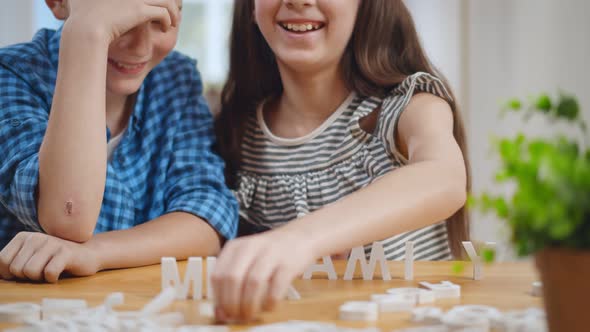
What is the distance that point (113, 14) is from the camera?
1229mm

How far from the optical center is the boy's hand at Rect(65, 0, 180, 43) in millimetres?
1212

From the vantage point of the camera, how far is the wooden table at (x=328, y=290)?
78 centimetres

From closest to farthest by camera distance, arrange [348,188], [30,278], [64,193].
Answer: [30,278] < [64,193] < [348,188]

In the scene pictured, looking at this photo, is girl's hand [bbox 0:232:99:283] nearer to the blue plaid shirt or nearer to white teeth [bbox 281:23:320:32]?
the blue plaid shirt

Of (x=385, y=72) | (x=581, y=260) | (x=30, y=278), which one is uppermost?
(x=385, y=72)

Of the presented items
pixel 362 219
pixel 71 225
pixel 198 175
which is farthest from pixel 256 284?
pixel 198 175

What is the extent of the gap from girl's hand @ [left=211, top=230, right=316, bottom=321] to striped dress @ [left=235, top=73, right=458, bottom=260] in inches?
27.6

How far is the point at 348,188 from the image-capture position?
144 cm

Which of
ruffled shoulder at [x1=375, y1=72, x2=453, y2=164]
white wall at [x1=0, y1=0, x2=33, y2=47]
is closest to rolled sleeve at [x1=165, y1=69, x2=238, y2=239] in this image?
ruffled shoulder at [x1=375, y1=72, x2=453, y2=164]

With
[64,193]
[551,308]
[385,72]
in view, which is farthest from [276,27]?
[551,308]

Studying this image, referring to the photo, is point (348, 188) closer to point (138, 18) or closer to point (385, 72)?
point (385, 72)

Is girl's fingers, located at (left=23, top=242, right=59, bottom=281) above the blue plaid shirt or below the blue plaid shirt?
below

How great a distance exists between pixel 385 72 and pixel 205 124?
0.38m

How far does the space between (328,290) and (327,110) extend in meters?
0.69
